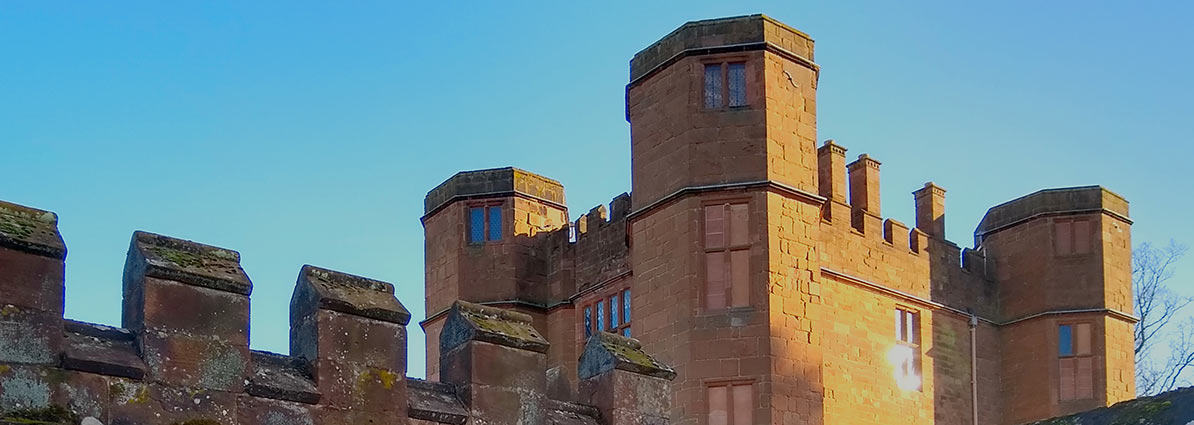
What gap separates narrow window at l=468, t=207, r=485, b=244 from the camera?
898 inches

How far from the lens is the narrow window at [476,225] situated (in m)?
22.8

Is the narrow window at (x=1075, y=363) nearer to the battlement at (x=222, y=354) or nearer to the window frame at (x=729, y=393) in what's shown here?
the window frame at (x=729, y=393)

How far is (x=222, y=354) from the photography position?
24.1 ft

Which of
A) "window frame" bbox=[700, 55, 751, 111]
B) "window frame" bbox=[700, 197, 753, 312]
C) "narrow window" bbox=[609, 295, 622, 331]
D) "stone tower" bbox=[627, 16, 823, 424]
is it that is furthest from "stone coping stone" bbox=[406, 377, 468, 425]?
"narrow window" bbox=[609, 295, 622, 331]

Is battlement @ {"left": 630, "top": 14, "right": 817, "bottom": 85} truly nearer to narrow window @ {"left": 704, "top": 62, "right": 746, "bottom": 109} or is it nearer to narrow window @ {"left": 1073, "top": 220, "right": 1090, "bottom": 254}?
narrow window @ {"left": 704, "top": 62, "right": 746, "bottom": 109}

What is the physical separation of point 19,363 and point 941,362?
17.1 m

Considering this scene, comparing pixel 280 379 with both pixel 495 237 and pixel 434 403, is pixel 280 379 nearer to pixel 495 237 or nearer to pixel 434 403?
pixel 434 403

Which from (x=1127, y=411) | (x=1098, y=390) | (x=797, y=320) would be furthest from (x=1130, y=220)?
(x=1127, y=411)

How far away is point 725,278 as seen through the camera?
18.7 metres

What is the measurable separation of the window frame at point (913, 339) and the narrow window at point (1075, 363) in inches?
93.9

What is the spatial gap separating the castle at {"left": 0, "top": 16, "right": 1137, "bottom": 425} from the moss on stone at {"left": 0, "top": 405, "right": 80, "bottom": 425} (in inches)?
0.4

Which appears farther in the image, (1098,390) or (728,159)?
(1098,390)

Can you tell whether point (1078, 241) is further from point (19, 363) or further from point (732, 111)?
point (19, 363)

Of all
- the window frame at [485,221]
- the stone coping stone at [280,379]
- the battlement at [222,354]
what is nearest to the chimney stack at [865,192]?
the window frame at [485,221]
